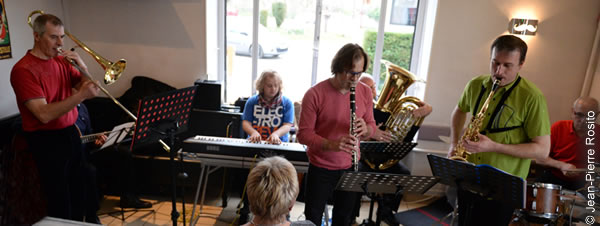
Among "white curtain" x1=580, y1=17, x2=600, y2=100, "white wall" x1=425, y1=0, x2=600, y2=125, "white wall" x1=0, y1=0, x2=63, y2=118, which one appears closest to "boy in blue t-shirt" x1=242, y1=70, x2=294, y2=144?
"white wall" x1=425, y1=0, x2=600, y2=125

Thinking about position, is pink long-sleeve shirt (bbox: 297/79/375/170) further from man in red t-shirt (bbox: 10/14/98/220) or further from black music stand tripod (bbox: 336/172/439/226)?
man in red t-shirt (bbox: 10/14/98/220)

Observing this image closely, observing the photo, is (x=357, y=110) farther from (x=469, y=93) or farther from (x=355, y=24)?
(x=355, y=24)

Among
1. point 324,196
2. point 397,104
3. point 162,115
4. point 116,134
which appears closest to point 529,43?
point 397,104

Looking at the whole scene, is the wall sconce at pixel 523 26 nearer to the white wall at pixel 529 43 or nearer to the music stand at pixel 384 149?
the white wall at pixel 529 43

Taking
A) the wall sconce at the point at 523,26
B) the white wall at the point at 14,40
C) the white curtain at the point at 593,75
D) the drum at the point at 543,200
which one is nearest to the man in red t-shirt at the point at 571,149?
the drum at the point at 543,200

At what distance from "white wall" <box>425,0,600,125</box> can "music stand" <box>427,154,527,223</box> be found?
7.89 ft

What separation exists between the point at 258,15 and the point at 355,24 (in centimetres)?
120

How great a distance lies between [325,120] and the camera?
225 centimetres

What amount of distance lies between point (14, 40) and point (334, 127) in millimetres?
3334

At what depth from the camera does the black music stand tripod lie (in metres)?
2.03

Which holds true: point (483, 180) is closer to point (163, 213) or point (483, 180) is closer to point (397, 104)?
point (397, 104)

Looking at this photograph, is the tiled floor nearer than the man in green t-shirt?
No

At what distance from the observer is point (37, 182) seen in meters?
2.45

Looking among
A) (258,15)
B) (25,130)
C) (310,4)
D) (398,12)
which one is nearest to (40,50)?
(25,130)
